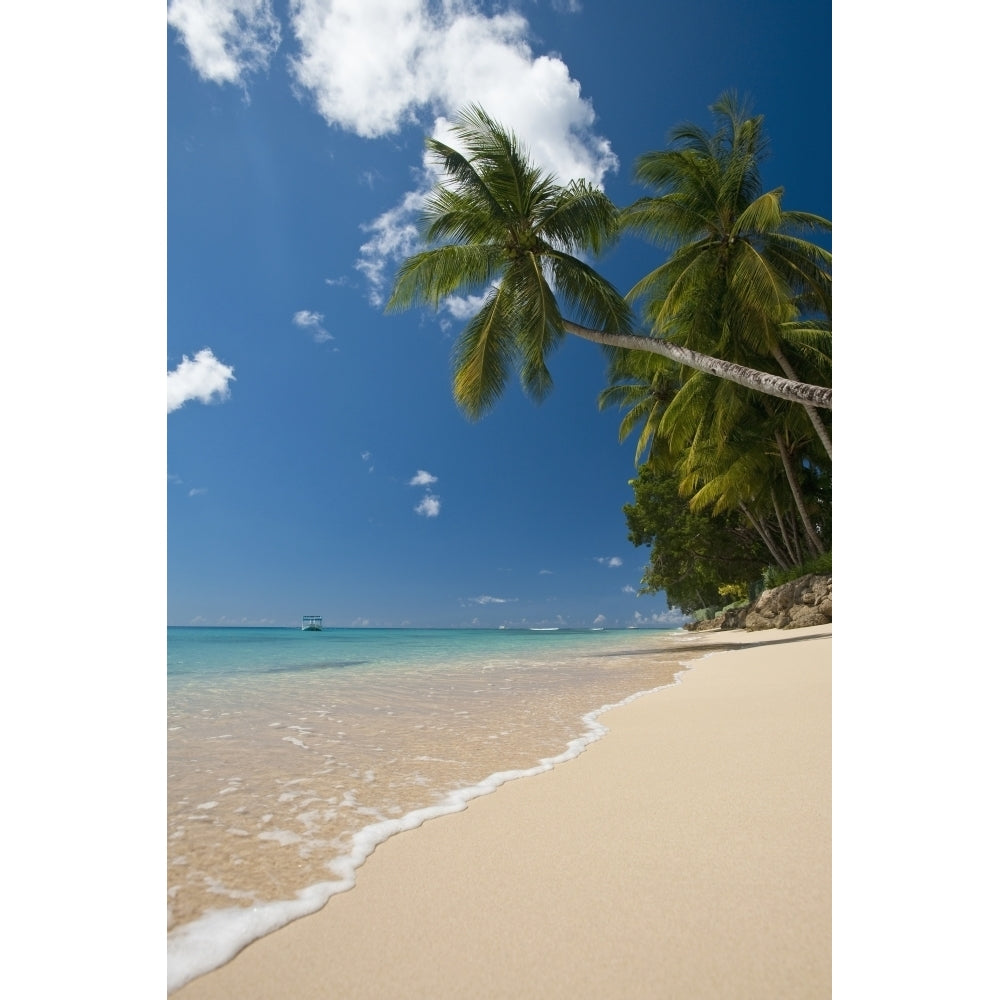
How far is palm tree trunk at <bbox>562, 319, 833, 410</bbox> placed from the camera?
15.1 ft

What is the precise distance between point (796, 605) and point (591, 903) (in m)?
12.1

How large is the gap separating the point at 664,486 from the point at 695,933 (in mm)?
17282

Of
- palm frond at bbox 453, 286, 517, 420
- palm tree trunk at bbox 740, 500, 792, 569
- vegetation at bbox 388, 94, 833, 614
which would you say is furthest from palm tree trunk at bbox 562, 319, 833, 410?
palm tree trunk at bbox 740, 500, 792, 569

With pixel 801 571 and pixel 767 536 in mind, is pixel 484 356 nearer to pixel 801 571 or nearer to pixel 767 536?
pixel 801 571

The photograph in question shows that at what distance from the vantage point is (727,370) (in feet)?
17.7

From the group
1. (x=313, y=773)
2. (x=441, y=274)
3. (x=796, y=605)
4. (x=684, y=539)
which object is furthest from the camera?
(x=684, y=539)

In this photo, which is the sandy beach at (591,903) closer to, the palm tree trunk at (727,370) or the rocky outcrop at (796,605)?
the palm tree trunk at (727,370)

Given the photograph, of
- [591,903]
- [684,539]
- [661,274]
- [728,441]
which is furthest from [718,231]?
[684,539]

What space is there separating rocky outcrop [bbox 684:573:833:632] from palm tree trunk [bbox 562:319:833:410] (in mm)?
6615

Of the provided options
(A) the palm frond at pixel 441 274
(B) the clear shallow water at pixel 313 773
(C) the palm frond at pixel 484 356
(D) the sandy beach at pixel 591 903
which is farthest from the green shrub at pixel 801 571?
(D) the sandy beach at pixel 591 903

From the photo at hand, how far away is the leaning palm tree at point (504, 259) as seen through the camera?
654cm
